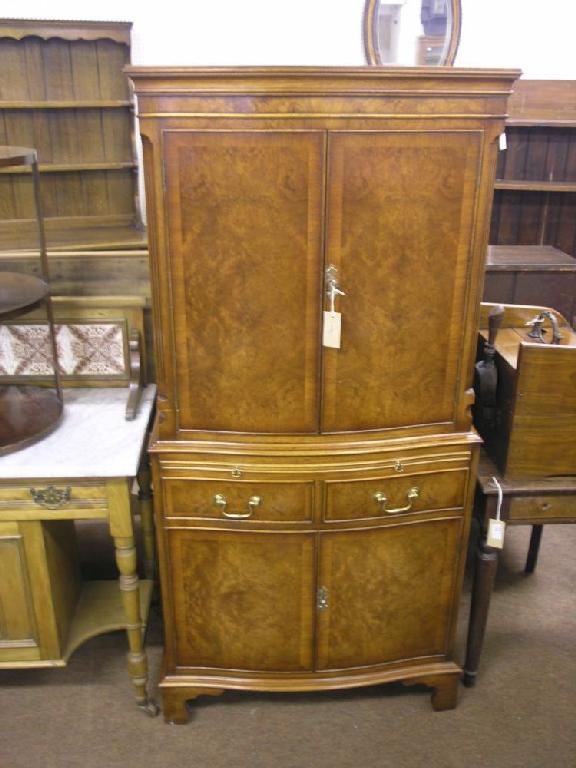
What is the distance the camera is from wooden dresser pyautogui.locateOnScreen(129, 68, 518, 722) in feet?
5.13

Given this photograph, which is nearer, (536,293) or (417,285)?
(417,285)

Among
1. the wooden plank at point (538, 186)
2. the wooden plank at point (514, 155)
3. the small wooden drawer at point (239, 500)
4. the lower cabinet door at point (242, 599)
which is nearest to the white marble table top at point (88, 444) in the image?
the small wooden drawer at point (239, 500)

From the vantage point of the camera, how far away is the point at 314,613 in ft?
6.62

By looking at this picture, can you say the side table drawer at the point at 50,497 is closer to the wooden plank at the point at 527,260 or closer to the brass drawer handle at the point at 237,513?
the brass drawer handle at the point at 237,513

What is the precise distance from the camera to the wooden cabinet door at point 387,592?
1.96 meters

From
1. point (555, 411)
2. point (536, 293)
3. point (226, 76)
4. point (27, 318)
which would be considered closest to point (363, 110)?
point (226, 76)

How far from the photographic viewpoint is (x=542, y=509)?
1.97m

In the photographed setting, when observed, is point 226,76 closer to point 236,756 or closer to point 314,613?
point 314,613

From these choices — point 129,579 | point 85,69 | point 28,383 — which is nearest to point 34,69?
point 85,69

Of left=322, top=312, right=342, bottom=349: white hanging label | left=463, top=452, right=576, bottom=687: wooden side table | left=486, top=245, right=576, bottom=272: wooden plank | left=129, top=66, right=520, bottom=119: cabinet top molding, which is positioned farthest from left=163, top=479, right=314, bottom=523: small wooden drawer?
left=486, top=245, right=576, bottom=272: wooden plank

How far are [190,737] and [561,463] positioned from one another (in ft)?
4.20

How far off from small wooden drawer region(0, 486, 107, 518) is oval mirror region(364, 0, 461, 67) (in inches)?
91.4

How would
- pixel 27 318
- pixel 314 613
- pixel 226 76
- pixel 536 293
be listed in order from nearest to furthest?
1. pixel 226 76
2. pixel 314 613
3. pixel 27 318
4. pixel 536 293

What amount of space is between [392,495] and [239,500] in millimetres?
395
